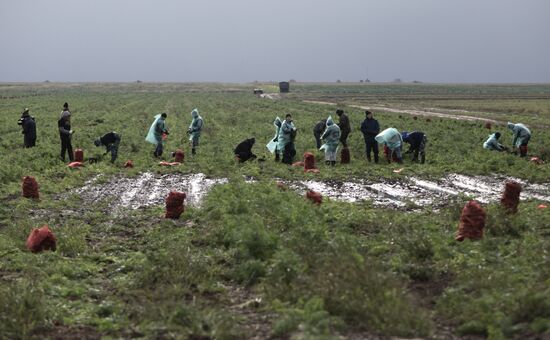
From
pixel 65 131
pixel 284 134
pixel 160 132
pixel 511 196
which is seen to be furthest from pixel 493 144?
pixel 65 131

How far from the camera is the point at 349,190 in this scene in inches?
607

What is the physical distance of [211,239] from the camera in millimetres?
10172

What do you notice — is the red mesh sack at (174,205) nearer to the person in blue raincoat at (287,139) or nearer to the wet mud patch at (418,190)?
the wet mud patch at (418,190)

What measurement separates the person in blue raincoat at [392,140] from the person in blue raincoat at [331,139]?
125 centimetres

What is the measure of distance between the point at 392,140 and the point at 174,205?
9.53 m

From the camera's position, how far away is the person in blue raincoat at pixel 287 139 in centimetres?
1989

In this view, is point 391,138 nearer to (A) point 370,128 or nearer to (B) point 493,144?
(A) point 370,128

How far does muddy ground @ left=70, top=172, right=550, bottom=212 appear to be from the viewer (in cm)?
1392

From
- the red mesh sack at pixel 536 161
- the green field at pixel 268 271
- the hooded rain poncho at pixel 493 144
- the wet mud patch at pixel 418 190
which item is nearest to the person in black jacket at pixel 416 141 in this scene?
the wet mud patch at pixel 418 190

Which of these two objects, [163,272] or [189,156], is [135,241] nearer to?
[163,272]

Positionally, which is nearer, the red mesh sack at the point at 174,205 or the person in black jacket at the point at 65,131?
the red mesh sack at the point at 174,205

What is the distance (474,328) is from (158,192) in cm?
1059

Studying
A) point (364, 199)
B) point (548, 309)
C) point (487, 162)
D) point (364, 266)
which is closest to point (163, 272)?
point (364, 266)

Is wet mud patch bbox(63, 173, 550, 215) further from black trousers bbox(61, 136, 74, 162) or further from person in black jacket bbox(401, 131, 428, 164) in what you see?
black trousers bbox(61, 136, 74, 162)
